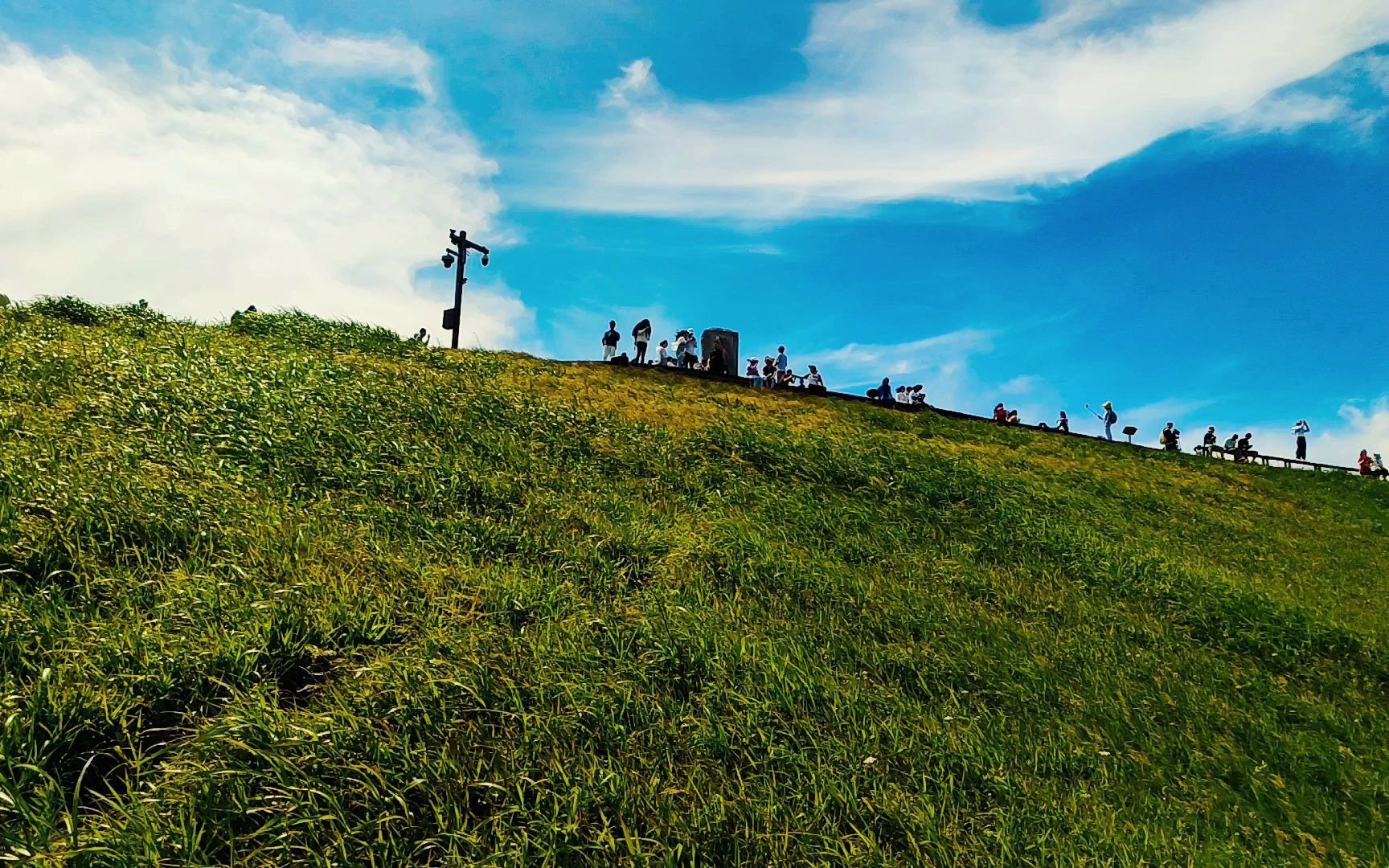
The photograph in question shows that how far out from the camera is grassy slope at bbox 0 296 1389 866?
4.34m

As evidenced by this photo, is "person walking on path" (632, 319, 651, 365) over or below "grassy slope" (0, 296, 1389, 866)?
over

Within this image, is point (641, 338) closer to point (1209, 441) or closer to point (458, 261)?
point (458, 261)

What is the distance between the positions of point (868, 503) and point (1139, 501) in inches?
370

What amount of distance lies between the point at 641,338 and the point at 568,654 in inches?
787

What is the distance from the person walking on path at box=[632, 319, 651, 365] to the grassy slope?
1242cm

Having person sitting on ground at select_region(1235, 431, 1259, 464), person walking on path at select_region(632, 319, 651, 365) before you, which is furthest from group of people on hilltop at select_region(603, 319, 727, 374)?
person sitting on ground at select_region(1235, 431, 1259, 464)

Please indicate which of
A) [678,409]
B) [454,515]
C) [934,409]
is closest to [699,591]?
[454,515]

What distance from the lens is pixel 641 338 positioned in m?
Answer: 25.2

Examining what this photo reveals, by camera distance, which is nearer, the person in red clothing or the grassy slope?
the grassy slope

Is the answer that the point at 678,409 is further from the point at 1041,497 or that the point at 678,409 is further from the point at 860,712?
the point at 860,712

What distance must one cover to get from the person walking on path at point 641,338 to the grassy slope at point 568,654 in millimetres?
12420

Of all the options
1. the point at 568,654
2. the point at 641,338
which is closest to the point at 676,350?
the point at 641,338

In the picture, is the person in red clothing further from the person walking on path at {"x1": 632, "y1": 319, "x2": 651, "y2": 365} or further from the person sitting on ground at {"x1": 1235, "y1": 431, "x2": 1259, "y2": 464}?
the person walking on path at {"x1": 632, "y1": 319, "x2": 651, "y2": 365}

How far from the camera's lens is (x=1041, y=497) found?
15.5m
